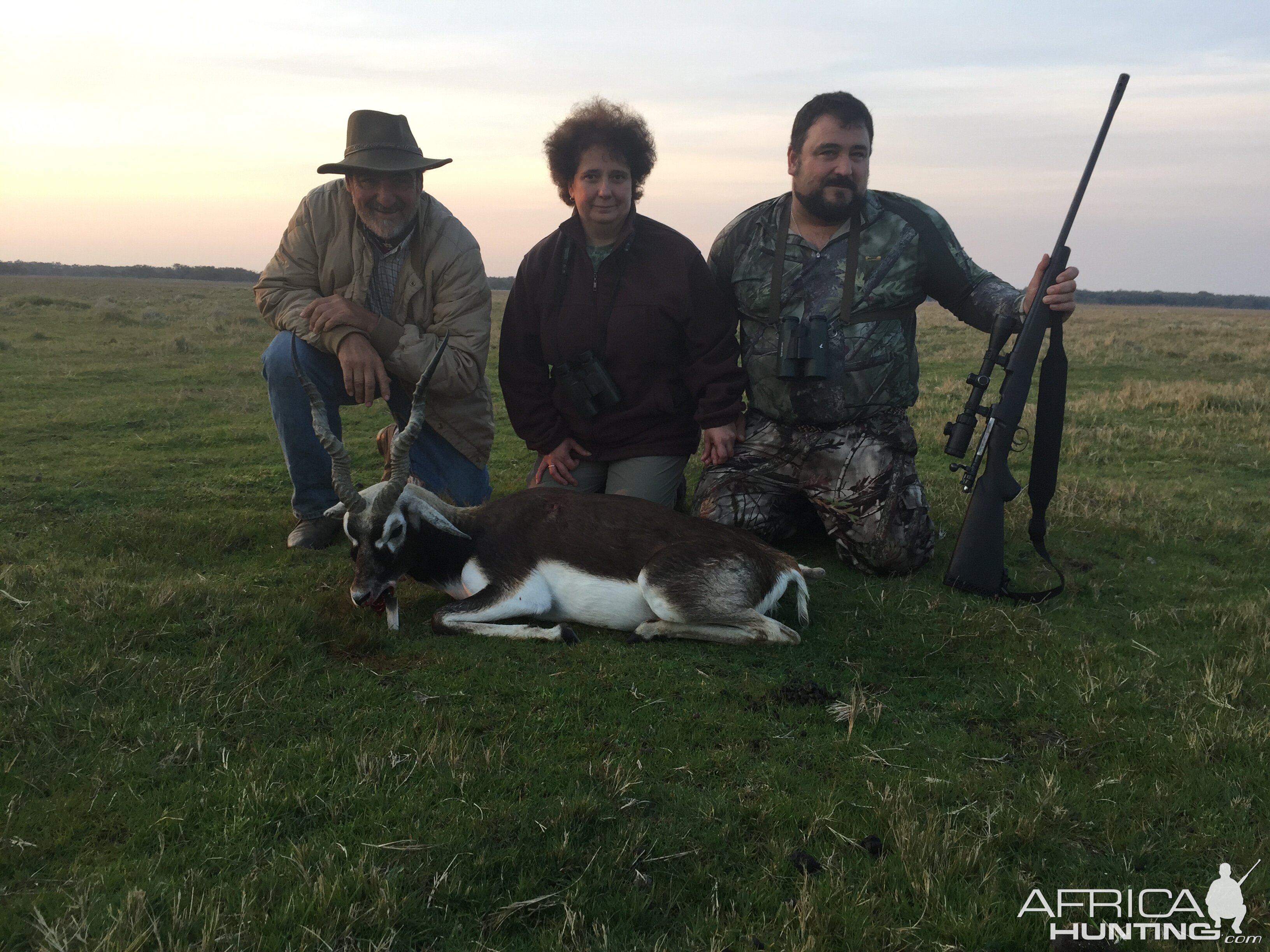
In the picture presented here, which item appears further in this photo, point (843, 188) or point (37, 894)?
point (843, 188)

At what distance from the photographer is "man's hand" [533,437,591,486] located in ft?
25.1

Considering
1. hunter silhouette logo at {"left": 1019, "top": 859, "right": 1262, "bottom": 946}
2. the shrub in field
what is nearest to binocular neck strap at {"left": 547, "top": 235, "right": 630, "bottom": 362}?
hunter silhouette logo at {"left": 1019, "top": 859, "right": 1262, "bottom": 946}

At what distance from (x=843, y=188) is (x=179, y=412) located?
1093 centimetres

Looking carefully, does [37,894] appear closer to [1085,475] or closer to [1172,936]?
[1172,936]

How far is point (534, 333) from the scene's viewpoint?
25.0 ft

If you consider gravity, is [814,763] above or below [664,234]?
below

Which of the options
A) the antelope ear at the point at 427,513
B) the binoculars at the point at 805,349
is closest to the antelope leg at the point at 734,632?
the antelope ear at the point at 427,513

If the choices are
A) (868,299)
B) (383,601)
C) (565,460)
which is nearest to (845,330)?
(868,299)

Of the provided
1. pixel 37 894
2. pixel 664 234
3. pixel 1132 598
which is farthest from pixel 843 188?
pixel 37 894

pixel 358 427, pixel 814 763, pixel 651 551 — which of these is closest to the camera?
pixel 814 763

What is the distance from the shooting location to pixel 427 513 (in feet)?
19.2

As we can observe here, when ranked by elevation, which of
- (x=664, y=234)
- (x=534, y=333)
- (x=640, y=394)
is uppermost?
(x=664, y=234)

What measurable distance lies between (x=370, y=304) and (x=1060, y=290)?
5355 mm

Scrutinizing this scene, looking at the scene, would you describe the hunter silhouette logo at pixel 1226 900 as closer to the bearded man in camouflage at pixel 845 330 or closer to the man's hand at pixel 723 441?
the bearded man in camouflage at pixel 845 330
